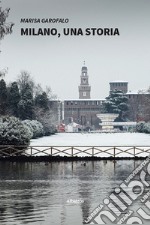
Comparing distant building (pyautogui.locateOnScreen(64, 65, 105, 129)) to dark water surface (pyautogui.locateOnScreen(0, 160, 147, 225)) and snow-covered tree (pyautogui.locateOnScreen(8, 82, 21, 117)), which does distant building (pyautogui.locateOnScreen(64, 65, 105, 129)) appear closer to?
snow-covered tree (pyautogui.locateOnScreen(8, 82, 21, 117))

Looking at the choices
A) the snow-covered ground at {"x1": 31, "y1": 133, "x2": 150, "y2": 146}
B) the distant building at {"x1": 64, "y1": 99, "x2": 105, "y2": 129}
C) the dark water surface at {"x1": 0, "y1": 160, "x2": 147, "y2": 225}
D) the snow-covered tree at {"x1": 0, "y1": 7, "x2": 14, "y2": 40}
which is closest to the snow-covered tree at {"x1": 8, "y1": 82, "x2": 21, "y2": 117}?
the snow-covered ground at {"x1": 31, "y1": 133, "x2": 150, "y2": 146}

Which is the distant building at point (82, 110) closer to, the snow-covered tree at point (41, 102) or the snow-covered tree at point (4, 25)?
A: the snow-covered tree at point (41, 102)

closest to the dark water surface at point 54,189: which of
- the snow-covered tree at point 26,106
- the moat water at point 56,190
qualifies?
the moat water at point 56,190

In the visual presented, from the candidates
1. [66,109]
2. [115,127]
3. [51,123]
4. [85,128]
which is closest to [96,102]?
[66,109]

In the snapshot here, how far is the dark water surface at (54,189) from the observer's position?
1441 centimetres

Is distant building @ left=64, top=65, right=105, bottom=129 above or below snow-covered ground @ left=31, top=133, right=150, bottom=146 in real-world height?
above

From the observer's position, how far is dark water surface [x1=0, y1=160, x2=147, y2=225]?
47.3 ft

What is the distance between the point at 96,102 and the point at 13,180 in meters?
164

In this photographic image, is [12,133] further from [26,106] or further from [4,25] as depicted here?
[26,106]

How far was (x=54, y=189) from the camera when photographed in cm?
1989

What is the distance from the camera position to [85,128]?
532 feet

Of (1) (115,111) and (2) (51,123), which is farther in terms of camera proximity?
(1) (115,111)

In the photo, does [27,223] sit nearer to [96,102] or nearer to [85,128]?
[85,128]

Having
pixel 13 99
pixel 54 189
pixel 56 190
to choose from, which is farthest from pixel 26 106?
pixel 56 190
